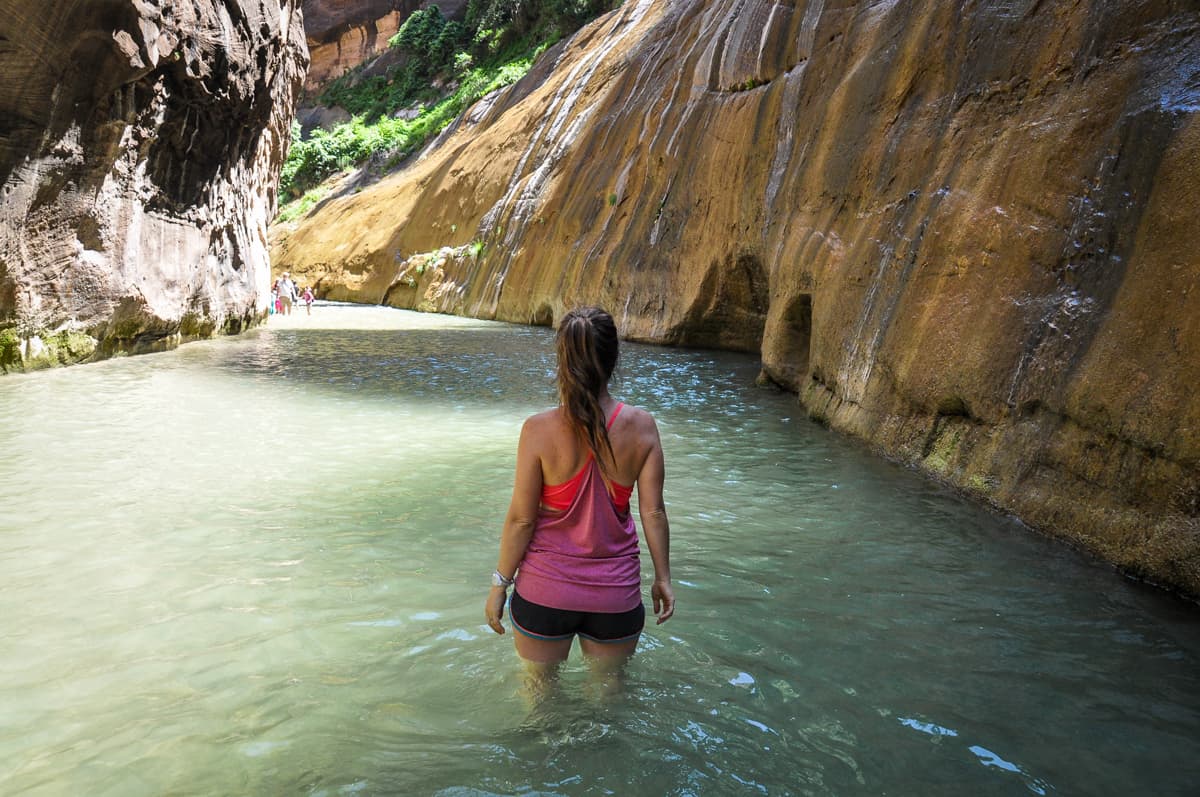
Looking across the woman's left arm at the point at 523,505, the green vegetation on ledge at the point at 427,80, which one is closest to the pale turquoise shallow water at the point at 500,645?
the woman's left arm at the point at 523,505

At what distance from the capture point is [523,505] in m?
2.79

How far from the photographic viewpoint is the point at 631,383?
1152cm

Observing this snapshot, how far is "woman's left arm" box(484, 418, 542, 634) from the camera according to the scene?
277 cm

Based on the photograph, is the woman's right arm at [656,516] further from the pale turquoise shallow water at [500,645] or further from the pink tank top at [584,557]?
the pale turquoise shallow water at [500,645]

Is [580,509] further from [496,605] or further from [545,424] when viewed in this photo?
[496,605]

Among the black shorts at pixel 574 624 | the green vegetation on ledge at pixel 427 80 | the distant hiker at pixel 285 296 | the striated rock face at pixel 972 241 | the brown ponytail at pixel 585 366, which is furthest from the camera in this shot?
the green vegetation on ledge at pixel 427 80

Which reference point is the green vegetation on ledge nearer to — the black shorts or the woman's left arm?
the woman's left arm

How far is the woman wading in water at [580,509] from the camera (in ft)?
8.93

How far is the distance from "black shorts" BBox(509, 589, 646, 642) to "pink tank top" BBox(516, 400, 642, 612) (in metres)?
0.02

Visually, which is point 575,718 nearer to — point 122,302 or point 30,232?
point 30,232

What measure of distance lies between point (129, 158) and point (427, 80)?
37.9 metres

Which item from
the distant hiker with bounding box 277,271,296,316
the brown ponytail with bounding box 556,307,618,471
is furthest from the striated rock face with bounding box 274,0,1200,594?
the distant hiker with bounding box 277,271,296,316

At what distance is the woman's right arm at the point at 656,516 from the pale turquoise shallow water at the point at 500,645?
17.0 inches

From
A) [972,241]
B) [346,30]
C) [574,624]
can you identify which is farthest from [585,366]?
[346,30]
